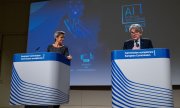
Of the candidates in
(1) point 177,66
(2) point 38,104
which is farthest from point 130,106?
(1) point 177,66

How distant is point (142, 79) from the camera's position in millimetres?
1881

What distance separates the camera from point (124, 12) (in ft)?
14.3

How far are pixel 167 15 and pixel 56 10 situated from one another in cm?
210

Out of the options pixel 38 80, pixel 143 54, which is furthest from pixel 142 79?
pixel 38 80

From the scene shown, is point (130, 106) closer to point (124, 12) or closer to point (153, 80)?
point (153, 80)

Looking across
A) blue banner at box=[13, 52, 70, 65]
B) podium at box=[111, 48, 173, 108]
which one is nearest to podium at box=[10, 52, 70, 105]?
blue banner at box=[13, 52, 70, 65]

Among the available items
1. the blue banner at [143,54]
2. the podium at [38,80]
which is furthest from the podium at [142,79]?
the podium at [38,80]

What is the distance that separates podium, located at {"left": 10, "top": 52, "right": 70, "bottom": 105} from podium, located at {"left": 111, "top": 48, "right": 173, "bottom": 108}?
54cm

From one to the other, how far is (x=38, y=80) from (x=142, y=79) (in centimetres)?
90

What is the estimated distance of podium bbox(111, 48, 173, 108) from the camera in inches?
72.2

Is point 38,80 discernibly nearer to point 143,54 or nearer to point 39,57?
point 39,57

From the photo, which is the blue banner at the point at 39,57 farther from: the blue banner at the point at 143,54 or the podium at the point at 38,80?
the blue banner at the point at 143,54

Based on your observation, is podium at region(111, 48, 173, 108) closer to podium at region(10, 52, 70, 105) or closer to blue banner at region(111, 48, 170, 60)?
blue banner at region(111, 48, 170, 60)

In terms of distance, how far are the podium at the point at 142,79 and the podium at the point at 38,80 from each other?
542 mm
